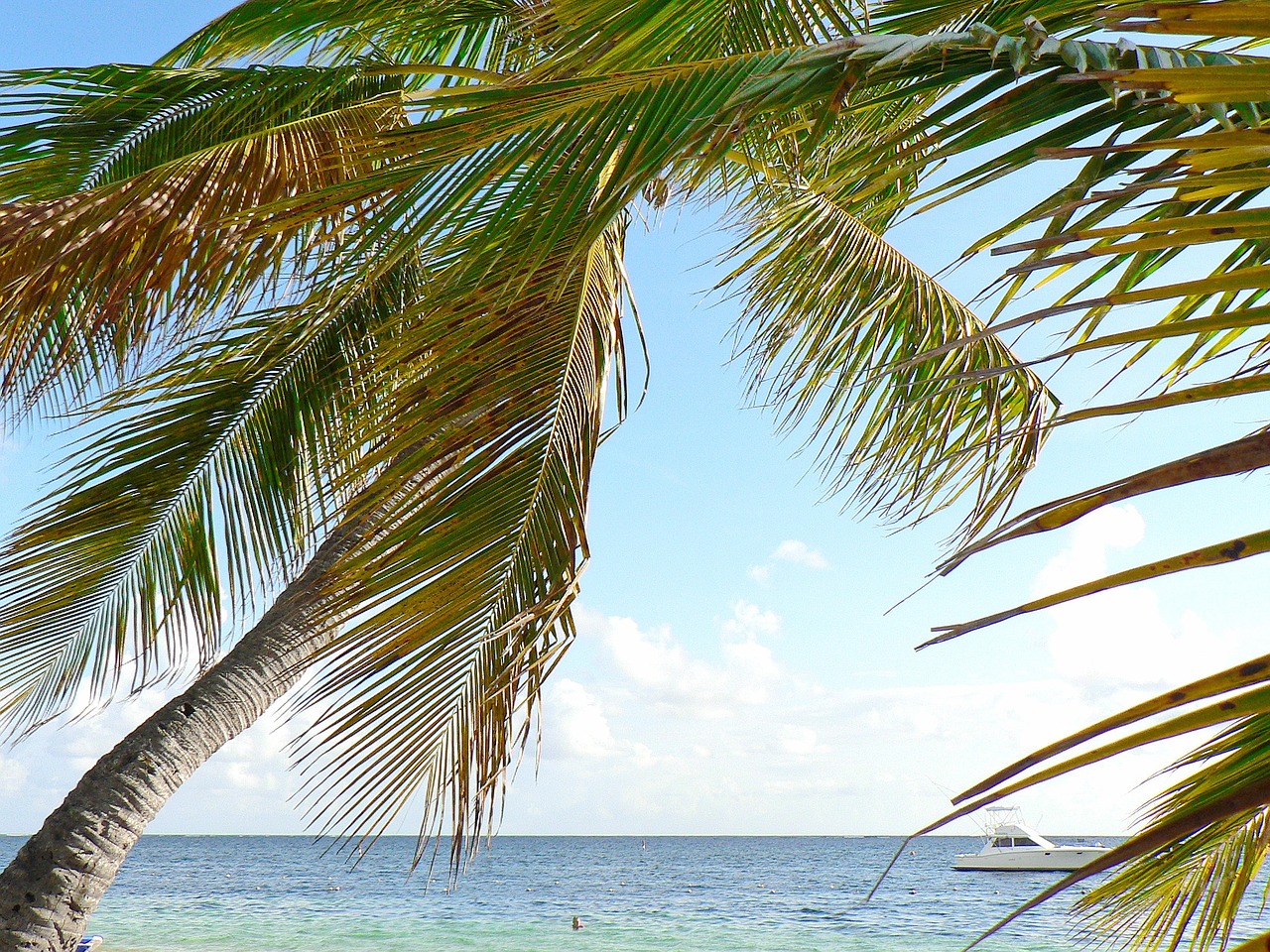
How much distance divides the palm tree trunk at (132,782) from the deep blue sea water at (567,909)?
13.7 m

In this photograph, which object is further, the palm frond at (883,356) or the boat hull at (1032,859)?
the boat hull at (1032,859)

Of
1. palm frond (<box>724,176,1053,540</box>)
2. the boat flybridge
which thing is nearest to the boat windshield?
the boat flybridge

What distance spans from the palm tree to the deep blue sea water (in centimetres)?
1372

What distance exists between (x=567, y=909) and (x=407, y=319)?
35.5 m

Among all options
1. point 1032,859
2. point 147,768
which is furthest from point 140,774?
point 1032,859

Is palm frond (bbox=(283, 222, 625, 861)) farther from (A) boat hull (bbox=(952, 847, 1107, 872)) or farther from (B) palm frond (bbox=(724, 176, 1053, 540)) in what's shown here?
(A) boat hull (bbox=(952, 847, 1107, 872))

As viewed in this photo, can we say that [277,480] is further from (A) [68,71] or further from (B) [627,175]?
(B) [627,175]

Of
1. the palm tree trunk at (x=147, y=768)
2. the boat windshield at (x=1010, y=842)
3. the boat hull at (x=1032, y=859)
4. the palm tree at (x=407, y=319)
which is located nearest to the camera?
the palm tree at (x=407, y=319)

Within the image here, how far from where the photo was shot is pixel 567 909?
3450 centimetres

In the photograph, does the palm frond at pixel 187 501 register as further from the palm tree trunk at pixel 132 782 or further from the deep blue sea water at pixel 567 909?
the deep blue sea water at pixel 567 909

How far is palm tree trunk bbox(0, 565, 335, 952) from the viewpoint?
10.3ft

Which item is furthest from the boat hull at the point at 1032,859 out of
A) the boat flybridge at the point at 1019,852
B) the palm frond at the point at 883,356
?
the palm frond at the point at 883,356

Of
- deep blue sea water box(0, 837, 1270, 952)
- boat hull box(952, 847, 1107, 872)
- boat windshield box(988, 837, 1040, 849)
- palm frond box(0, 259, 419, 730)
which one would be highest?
palm frond box(0, 259, 419, 730)

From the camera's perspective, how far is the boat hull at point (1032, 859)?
33156 mm
